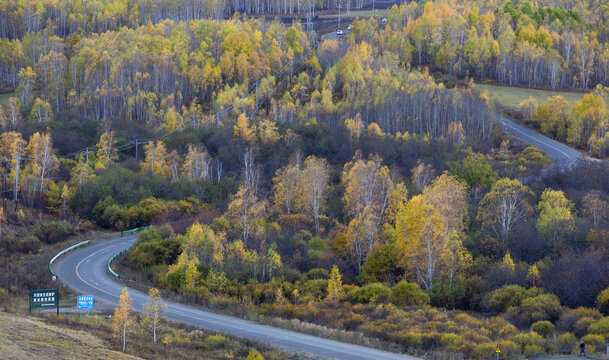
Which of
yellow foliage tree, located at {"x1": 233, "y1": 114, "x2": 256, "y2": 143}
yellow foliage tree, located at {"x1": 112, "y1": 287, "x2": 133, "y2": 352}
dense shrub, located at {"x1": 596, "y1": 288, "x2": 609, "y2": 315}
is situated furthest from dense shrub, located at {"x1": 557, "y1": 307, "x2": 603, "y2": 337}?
yellow foliage tree, located at {"x1": 233, "y1": 114, "x2": 256, "y2": 143}

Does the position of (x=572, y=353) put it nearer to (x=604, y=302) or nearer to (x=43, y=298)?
(x=604, y=302)

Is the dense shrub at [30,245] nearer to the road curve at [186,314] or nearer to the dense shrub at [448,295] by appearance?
the road curve at [186,314]

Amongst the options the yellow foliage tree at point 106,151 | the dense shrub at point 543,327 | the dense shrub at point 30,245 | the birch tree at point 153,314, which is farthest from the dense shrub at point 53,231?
the dense shrub at point 543,327

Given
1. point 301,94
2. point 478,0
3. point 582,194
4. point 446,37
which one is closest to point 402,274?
point 582,194

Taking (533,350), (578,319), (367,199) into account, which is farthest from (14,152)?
(533,350)

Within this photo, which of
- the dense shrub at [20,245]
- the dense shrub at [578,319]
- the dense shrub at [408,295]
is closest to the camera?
the dense shrub at [578,319]

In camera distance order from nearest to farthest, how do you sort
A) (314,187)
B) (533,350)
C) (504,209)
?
(533,350)
(504,209)
(314,187)
